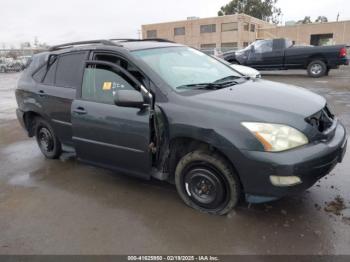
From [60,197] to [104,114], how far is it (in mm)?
1182

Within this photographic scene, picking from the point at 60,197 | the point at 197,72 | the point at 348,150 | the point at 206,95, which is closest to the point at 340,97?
the point at 348,150

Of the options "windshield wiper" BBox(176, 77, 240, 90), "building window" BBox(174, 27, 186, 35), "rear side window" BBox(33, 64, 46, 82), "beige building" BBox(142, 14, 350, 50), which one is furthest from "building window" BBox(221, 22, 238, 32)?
"windshield wiper" BBox(176, 77, 240, 90)

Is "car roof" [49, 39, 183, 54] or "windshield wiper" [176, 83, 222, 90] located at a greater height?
"car roof" [49, 39, 183, 54]

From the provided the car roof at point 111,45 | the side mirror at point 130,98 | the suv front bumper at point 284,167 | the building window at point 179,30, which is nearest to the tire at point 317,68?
the car roof at point 111,45

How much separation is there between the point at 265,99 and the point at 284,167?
788 millimetres

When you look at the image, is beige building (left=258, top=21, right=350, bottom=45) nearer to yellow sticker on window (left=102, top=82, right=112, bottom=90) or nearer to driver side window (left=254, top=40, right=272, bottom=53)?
driver side window (left=254, top=40, right=272, bottom=53)

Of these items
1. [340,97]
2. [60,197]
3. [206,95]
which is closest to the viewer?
[206,95]

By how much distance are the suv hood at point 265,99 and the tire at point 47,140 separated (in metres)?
2.73

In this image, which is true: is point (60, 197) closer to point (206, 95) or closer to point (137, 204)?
point (137, 204)

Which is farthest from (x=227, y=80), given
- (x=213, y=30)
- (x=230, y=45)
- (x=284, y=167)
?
(x=213, y=30)

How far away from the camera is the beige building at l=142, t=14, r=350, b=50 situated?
43.8m

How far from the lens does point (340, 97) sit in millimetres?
9070

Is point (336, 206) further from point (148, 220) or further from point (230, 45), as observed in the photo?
point (230, 45)

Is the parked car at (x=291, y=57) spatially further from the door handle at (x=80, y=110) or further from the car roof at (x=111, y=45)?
the door handle at (x=80, y=110)
